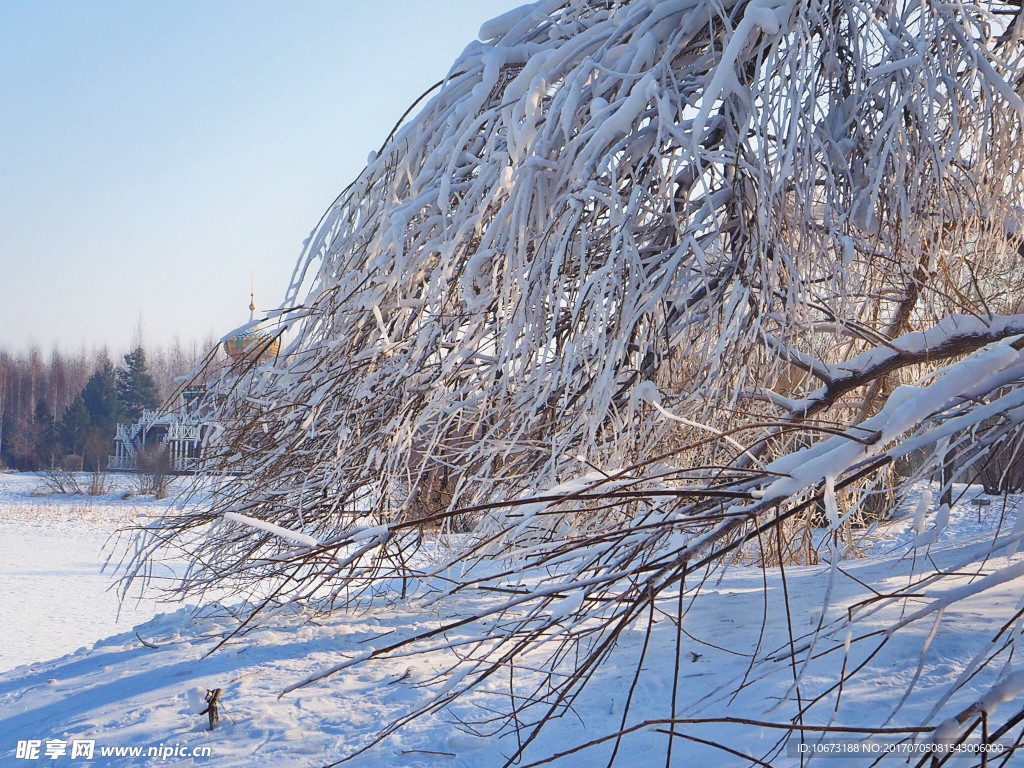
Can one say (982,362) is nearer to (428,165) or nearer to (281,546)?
(428,165)

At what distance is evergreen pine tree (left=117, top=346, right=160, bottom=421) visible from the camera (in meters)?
46.3

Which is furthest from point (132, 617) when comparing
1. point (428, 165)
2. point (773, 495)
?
point (773, 495)

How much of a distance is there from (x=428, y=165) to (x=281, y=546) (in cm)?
239

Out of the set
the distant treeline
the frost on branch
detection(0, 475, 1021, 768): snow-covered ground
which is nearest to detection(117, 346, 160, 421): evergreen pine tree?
the distant treeline

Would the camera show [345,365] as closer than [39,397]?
Yes

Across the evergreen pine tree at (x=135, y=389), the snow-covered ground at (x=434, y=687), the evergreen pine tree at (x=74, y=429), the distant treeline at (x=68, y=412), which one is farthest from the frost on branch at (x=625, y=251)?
the evergreen pine tree at (x=135, y=389)

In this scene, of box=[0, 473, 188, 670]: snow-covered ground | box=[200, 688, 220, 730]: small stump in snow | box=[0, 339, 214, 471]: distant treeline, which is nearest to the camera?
box=[200, 688, 220, 730]: small stump in snow

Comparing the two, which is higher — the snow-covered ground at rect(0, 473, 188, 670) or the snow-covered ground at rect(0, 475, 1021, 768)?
the snow-covered ground at rect(0, 475, 1021, 768)

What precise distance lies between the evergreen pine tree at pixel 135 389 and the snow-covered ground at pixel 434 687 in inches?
1706

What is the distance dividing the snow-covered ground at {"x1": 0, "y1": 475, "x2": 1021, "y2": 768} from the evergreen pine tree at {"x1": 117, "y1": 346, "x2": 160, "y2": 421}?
43.3 meters

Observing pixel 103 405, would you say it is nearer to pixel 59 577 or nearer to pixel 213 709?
pixel 59 577

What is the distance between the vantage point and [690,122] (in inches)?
146

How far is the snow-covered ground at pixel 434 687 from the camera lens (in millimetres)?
3305

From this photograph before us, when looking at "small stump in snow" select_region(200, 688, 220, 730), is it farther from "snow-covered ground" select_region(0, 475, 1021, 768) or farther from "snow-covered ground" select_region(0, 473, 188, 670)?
"snow-covered ground" select_region(0, 473, 188, 670)
